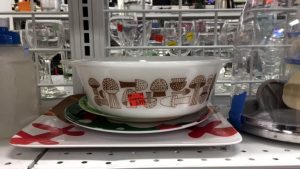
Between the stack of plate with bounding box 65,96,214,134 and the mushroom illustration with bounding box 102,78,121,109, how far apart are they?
1.0 inches

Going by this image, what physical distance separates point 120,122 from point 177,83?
0.09 m

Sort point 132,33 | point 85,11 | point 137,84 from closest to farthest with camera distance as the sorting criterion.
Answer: point 137,84 < point 85,11 < point 132,33

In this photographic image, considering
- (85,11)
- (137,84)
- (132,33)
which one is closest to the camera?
(137,84)

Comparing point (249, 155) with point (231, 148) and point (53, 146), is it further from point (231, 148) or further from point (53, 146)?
point (53, 146)

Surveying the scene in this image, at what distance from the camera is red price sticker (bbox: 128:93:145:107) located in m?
0.31

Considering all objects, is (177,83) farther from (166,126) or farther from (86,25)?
(86,25)

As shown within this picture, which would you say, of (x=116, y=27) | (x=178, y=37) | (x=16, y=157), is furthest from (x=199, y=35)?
(x=16, y=157)

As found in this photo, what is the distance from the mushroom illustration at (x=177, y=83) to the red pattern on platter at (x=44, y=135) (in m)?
0.13

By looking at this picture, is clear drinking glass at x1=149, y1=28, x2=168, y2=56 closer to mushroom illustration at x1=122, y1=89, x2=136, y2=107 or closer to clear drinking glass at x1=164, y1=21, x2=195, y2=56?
clear drinking glass at x1=164, y1=21, x2=195, y2=56

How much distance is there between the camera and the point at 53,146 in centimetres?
31

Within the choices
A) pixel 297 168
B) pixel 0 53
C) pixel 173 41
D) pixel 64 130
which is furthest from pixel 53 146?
pixel 173 41

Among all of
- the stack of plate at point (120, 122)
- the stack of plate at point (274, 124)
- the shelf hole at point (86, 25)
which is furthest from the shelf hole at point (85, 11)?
the stack of plate at point (274, 124)

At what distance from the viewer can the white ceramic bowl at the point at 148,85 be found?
30 centimetres

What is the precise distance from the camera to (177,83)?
0.31 m
